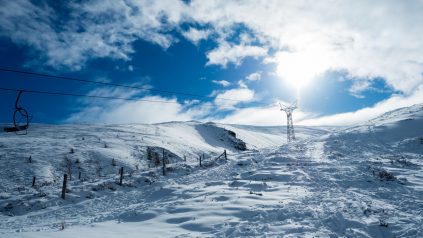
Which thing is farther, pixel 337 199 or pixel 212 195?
pixel 212 195

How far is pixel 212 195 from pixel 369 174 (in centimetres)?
1174

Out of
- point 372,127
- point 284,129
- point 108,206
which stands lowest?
point 108,206

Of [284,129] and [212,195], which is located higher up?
[284,129]

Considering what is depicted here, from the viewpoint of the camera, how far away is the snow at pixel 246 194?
1419 cm

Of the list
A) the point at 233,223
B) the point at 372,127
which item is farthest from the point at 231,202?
the point at 372,127

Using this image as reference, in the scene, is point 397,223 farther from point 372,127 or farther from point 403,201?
point 372,127

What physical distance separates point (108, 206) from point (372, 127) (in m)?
35.1

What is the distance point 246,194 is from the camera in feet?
68.5

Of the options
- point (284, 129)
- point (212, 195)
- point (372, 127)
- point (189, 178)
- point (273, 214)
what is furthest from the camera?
point (284, 129)

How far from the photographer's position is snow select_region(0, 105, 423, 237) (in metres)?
14.2

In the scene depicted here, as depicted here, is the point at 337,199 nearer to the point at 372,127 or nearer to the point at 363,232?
the point at 363,232

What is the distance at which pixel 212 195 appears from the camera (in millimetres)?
21406

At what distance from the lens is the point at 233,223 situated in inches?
575

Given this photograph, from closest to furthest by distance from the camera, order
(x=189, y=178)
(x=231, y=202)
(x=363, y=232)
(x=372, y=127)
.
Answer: (x=363, y=232)
(x=231, y=202)
(x=189, y=178)
(x=372, y=127)
